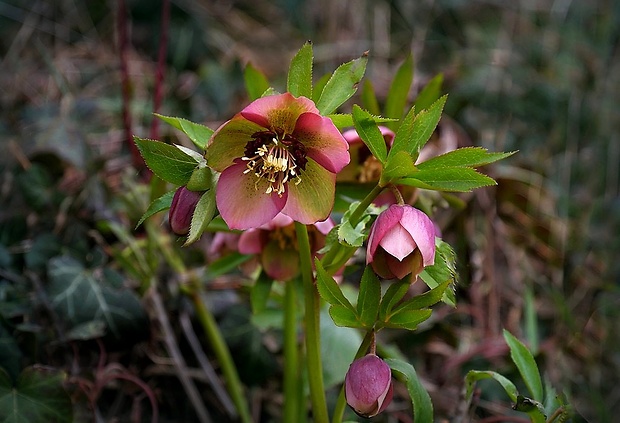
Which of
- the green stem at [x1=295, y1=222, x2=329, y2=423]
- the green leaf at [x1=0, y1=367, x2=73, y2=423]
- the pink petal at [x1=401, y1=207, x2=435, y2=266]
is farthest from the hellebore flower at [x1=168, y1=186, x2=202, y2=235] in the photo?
the green leaf at [x1=0, y1=367, x2=73, y2=423]

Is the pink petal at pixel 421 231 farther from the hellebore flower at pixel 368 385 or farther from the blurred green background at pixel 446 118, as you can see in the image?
the blurred green background at pixel 446 118

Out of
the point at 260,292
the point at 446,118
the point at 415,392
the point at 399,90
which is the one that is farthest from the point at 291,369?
the point at 446,118

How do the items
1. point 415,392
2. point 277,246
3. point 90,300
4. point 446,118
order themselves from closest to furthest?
1. point 415,392
2. point 277,246
3. point 90,300
4. point 446,118

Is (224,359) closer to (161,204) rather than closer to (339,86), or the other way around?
(161,204)

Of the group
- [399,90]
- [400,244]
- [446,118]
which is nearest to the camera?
[400,244]

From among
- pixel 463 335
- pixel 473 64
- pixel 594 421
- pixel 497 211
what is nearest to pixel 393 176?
pixel 463 335
